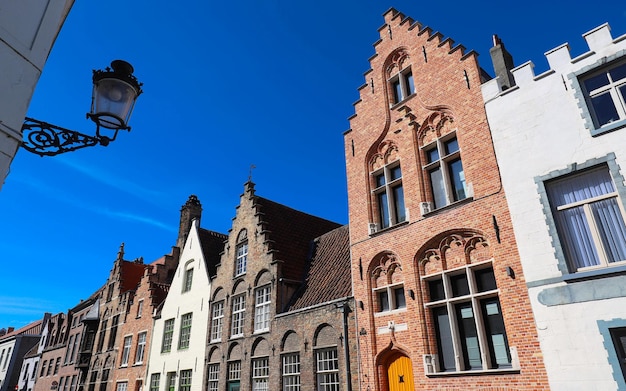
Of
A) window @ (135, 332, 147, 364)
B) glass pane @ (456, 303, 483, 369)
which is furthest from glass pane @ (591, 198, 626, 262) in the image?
window @ (135, 332, 147, 364)

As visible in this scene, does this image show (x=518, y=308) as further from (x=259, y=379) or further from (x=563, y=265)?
(x=259, y=379)

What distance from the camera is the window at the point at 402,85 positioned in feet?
47.5

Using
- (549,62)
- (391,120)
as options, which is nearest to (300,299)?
(391,120)

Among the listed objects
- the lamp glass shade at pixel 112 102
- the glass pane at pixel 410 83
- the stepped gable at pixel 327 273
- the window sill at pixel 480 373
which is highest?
the glass pane at pixel 410 83

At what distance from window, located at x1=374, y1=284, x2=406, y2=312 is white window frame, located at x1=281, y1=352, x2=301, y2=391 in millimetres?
4363

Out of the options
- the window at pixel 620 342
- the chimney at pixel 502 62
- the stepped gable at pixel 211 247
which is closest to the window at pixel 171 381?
the stepped gable at pixel 211 247

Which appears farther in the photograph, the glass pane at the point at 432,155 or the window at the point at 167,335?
the window at the point at 167,335

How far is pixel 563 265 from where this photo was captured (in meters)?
8.82

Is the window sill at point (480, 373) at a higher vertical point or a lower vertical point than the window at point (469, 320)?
lower

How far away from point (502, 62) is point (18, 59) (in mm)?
11992

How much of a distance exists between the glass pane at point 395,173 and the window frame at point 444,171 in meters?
1.17

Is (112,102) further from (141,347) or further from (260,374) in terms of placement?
(141,347)

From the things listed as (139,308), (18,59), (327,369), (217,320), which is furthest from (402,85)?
(139,308)

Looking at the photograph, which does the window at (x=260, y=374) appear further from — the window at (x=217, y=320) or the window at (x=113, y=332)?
the window at (x=113, y=332)
